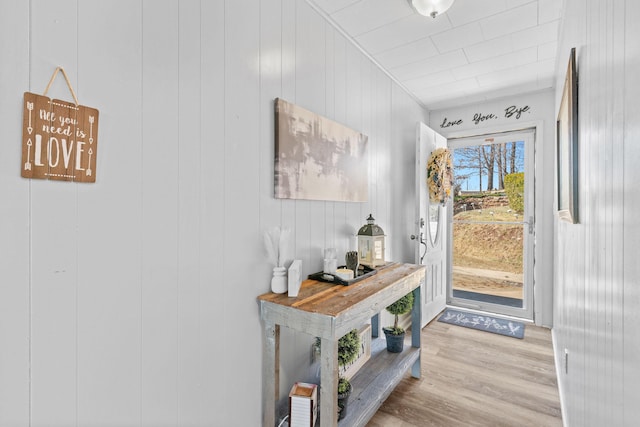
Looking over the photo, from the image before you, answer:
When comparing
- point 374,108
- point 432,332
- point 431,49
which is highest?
point 431,49

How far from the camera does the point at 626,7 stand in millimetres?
653

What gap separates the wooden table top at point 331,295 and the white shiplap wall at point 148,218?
0.58 feet

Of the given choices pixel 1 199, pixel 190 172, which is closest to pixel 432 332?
pixel 190 172

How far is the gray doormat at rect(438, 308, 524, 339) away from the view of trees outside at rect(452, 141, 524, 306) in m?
0.39

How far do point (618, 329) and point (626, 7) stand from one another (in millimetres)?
694

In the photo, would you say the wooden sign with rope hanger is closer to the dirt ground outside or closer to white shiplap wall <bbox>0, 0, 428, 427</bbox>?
white shiplap wall <bbox>0, 0, 428, 427</bbox>

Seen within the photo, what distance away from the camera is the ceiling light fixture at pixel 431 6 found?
5.83ft

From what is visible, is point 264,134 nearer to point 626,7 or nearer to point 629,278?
point 626,7

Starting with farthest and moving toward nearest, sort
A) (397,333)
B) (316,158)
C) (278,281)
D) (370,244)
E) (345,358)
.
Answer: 1. (397,333)
2. (370,244)
3. (316,158)
4. (345,358)
5. (278,281)

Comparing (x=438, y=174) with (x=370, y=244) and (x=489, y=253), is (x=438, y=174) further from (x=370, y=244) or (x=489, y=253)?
(x=370, y=244)

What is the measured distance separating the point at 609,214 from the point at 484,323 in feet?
9.86

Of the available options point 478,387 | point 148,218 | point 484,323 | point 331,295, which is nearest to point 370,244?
point 331,295

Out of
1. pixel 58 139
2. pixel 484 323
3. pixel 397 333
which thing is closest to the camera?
pixel 58 139

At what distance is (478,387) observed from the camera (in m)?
2.18
